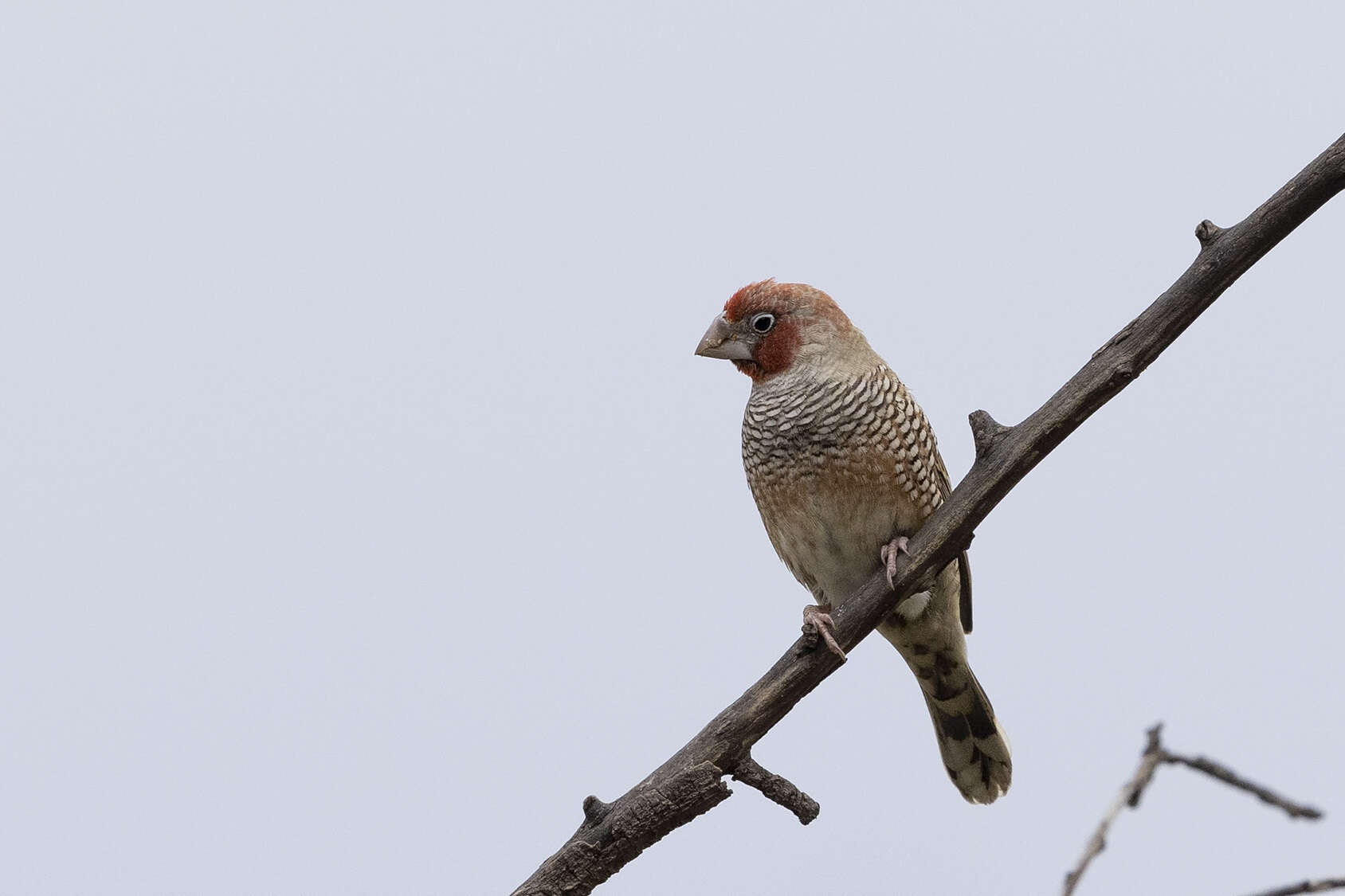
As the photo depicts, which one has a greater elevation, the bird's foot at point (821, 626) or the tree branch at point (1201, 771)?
the bird's foot at point (821, 626)

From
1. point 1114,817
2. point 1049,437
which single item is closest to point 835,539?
point 1049,437

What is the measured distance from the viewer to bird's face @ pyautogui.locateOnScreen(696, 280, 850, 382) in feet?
17.4

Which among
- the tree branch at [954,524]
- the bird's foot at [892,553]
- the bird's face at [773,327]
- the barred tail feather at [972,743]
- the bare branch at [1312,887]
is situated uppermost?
the bird's face at [773,327]

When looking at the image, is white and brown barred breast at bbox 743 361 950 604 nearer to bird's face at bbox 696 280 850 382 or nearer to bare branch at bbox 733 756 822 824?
bird's face at bbox 696 280 850 382

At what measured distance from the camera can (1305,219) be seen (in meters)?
3.69

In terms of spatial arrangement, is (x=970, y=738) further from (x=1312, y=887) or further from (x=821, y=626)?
(x=1312, y=887)

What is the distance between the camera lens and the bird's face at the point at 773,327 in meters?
5.29

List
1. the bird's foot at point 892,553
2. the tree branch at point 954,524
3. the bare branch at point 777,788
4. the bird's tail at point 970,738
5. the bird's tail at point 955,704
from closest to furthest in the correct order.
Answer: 1. the tree branch at point 954,524
2. the bare branch at point 777,788
3. the bird's foot at point 892,553
4. the bird's tail at point 955,704
5. the bird's tail at point 970,738

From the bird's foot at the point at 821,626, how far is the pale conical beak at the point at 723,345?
1.35 m

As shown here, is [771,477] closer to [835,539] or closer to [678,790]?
[835,539]

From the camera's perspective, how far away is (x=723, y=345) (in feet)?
17.7

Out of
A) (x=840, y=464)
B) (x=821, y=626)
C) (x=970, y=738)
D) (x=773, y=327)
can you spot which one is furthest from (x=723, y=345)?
(x=970, y=738)

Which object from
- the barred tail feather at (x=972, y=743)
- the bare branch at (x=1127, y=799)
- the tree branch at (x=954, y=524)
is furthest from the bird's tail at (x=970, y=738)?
the bare branch at (x=1127, y=799)

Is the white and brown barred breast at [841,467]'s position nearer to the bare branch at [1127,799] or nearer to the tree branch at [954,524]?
the tree branch at [954,524]
